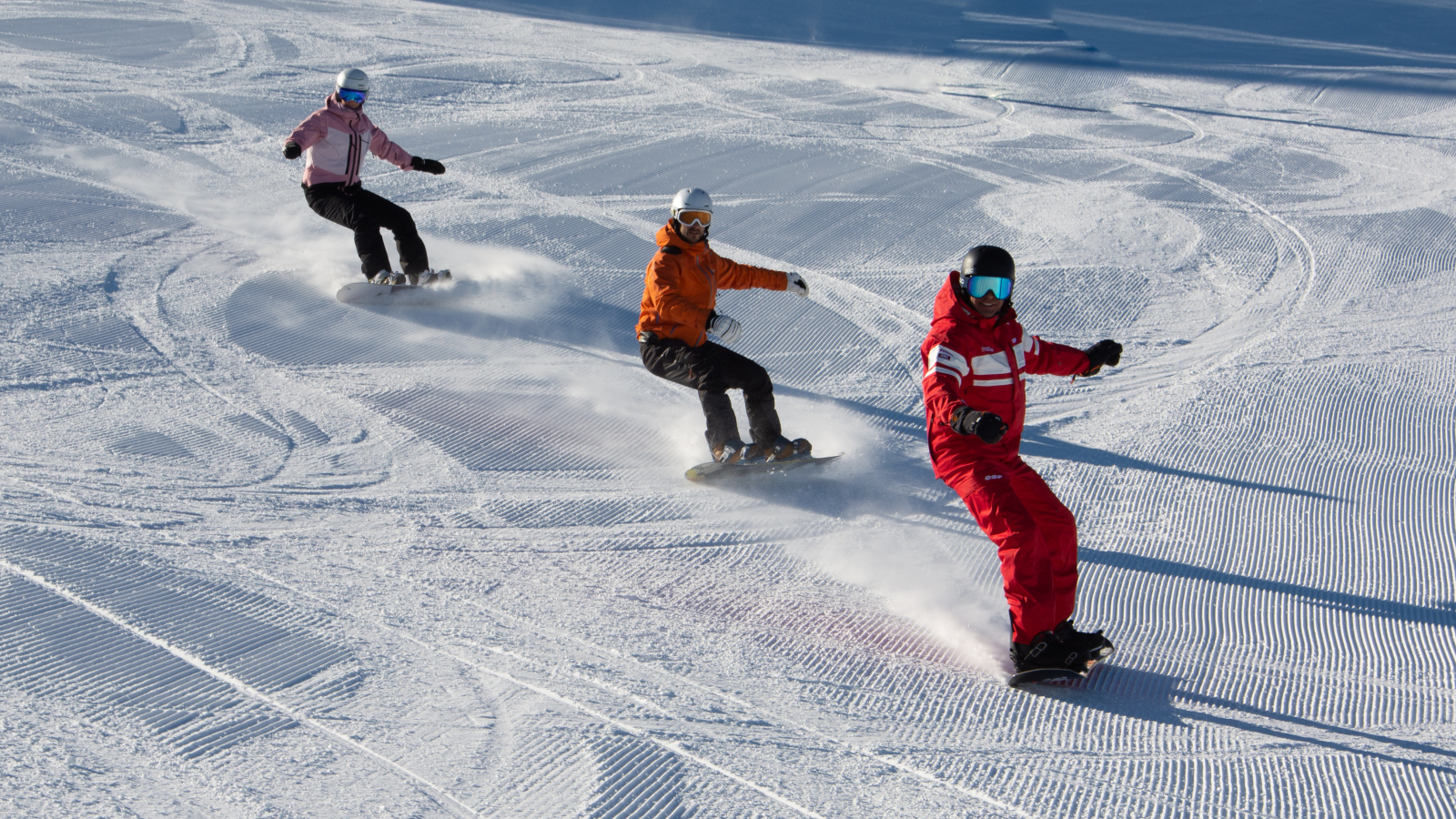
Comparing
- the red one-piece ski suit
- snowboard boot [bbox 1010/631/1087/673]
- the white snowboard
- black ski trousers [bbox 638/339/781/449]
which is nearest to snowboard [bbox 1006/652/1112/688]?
snowboard boot [bbox 1010/631/1087/673]

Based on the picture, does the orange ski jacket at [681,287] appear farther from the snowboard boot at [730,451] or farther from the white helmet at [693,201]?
the snowboard boot at [730,451]

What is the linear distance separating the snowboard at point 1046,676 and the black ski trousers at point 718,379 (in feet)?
6.56

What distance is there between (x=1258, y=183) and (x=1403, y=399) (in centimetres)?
533

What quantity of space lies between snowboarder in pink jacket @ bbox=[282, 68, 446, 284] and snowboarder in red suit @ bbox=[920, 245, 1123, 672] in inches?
189

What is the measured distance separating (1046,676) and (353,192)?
6047 millimetres

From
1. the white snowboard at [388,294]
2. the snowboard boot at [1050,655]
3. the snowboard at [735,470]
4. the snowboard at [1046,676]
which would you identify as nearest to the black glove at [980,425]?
the snowboard boot at [1050,655]

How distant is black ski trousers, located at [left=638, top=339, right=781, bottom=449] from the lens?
5473mm

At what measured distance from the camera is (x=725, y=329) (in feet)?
17.2

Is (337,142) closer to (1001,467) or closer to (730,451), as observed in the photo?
(730,451)

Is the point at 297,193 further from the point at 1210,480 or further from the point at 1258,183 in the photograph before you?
the point at 1258,183

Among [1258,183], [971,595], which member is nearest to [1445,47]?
[1258,183]

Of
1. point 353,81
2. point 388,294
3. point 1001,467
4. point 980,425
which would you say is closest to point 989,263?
point 980,425

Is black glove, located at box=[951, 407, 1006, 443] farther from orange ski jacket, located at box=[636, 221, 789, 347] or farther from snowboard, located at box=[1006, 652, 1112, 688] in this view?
orange ski jacket, located at box=[636, 221, 789, 347]

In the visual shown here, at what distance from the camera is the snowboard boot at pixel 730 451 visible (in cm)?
548
